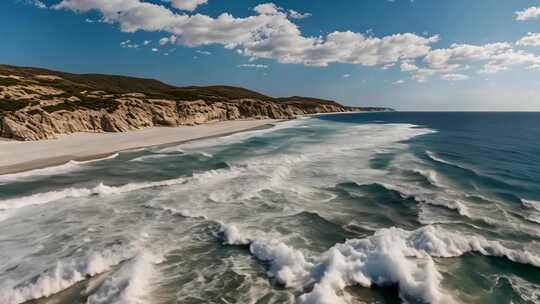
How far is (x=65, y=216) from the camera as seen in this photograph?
1541cm

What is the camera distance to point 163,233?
1337 centimetres

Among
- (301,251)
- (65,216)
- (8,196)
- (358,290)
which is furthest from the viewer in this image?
(8,196)

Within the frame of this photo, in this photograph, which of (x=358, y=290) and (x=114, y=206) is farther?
(x=114, y=206)

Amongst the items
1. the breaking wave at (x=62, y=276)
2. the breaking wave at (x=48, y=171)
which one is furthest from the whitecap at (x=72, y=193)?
the breaking wave at (x=62, y=276)

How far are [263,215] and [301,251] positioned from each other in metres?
4.14

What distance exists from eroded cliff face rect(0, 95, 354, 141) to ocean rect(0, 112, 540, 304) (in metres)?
19.4

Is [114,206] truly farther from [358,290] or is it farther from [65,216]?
[358,290]

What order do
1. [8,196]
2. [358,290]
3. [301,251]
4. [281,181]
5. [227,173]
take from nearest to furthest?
[358,290] → [301,251] → [8,196] → [281,181] → [227,173]

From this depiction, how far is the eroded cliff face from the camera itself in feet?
127

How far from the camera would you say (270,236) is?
42.6 ft

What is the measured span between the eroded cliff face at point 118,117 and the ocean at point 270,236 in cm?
1937

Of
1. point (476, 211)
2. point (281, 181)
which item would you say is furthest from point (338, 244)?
point (281, 181)

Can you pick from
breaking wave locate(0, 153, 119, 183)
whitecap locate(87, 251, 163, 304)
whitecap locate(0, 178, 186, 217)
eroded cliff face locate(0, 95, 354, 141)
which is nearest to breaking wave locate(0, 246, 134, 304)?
whitecap locate(87, 251, 163, 304)

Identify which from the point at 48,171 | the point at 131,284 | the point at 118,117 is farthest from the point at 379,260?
the point at 118,117
